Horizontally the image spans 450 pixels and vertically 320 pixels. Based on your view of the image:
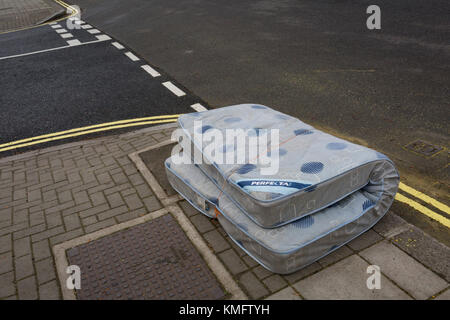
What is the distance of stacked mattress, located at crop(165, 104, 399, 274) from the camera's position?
3.25 metres

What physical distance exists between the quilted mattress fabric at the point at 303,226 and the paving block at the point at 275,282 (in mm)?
73

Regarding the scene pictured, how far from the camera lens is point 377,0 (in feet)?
44.4

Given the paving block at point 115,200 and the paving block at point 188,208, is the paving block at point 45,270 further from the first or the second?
the paving block at point 188,208

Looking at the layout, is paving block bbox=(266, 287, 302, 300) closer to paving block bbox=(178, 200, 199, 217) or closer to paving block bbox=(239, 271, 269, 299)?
paving block bbox=(239, 271, 269, 299)

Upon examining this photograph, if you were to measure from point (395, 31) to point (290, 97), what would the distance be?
16.9ft

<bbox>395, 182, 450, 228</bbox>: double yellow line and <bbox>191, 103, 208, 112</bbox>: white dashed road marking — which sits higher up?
<bbox>191, 103, 208, 112</bbox>: white dashed road marking

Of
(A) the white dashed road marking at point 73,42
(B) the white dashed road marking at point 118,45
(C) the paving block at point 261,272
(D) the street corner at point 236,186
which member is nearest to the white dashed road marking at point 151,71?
(D) the street corner at point 236,186

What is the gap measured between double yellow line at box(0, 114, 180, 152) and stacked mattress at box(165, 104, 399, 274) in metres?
2.80

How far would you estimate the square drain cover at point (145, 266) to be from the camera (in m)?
3.32

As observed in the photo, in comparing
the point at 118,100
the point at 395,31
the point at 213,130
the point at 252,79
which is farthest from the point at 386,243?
the point at 395,31

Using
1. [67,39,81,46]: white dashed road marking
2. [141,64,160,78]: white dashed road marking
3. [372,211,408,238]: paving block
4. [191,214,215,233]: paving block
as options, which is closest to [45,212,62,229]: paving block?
[191,214,215,233]: paving block

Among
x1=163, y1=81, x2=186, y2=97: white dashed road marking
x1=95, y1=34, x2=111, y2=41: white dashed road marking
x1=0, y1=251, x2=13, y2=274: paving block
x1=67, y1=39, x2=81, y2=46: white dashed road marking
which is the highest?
x1=95, y1=34, x2=111, y2=41: white dashed road marking

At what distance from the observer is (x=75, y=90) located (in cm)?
849
